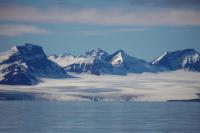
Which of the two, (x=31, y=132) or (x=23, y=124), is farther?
(x=23, y=124)

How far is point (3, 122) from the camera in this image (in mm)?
161625

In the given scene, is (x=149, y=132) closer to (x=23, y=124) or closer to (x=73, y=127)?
(x=73, y=127)

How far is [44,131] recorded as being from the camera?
5359 inches

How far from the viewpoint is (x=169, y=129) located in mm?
145125

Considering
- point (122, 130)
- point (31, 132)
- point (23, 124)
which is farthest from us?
point (23, 124)

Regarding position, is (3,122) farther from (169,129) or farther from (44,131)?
(169,129)

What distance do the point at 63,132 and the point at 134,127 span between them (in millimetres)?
23050

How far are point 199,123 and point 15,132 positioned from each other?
54.1 m

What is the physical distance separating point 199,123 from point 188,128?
17.6 m

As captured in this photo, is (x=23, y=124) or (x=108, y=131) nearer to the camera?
(x=108, y=131)

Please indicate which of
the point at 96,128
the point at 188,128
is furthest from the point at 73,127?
the point at 188,128

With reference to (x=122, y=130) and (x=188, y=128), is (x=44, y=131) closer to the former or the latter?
(x=122, y=130)

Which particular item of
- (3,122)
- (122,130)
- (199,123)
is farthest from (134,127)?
(3,122)

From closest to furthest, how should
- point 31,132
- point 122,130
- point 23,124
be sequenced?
point 31,132 → point 122,130 → point 23,124
